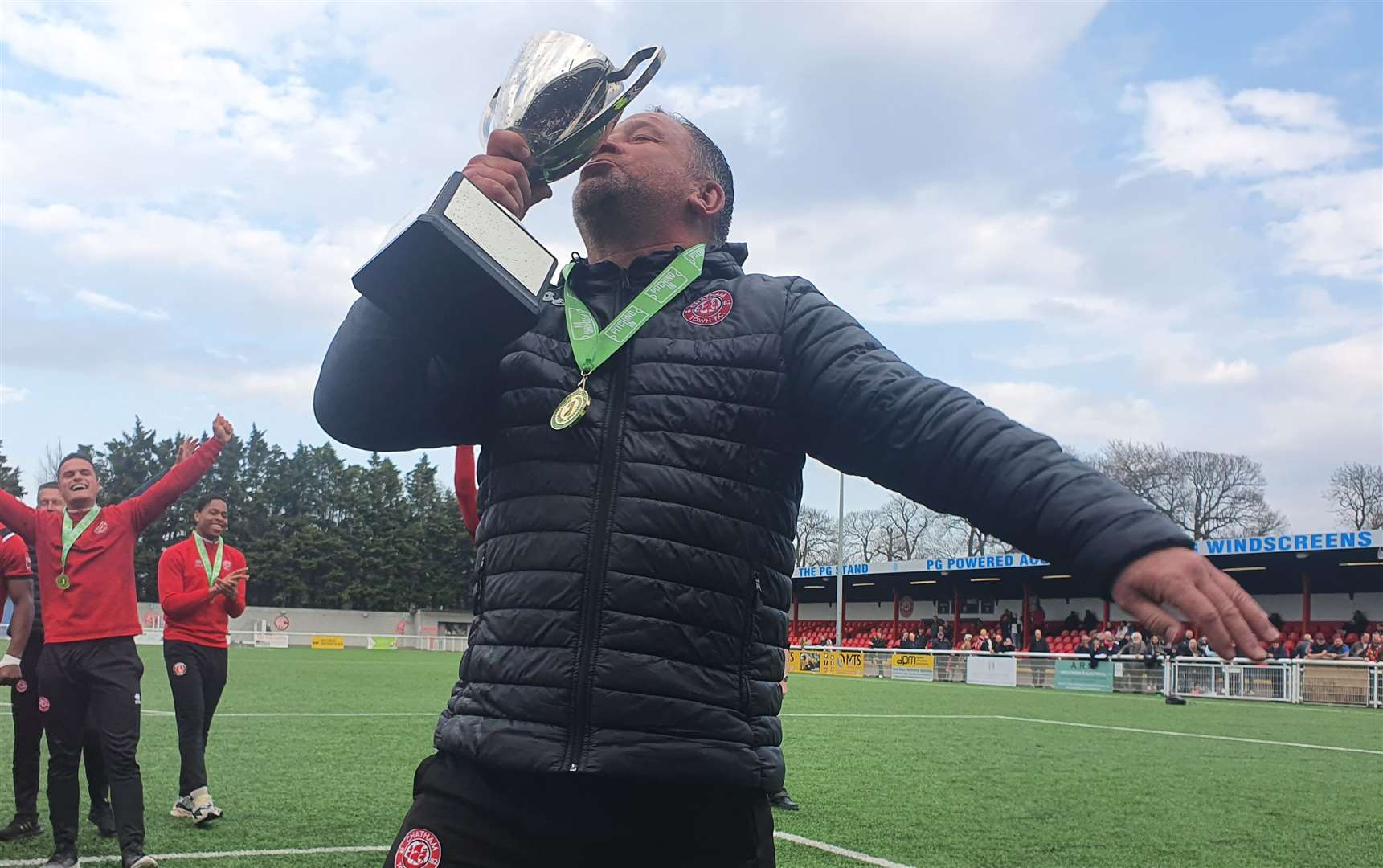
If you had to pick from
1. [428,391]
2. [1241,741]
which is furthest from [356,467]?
[428,391]

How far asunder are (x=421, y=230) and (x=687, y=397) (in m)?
0.58

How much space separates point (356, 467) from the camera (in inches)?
3452

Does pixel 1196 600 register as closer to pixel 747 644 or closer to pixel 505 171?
pixel 747 644

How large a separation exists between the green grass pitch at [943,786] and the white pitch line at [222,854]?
0.29ft

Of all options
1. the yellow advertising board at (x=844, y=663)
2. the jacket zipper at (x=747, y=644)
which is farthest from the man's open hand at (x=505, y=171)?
the yellow advertising board at (x=844, y=663)

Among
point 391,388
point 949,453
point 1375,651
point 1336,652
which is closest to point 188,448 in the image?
point 391,388

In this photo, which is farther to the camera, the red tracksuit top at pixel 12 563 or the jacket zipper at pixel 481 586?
the red tracksuit top at pixel 12 563

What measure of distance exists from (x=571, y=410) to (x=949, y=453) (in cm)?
69

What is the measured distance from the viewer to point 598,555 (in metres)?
2.25

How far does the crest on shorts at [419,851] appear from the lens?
85.9 inches

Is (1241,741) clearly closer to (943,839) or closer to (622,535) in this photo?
(943,839)

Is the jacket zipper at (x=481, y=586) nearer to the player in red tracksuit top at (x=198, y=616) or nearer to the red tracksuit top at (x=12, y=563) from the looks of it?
the player in red tracksuit top at (x=198, y=616)

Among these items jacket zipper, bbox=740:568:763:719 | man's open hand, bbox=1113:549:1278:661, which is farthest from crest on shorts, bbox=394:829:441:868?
man's open hand, bbox=1113:549:1278:661

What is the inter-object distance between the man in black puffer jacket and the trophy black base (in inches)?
2.6
